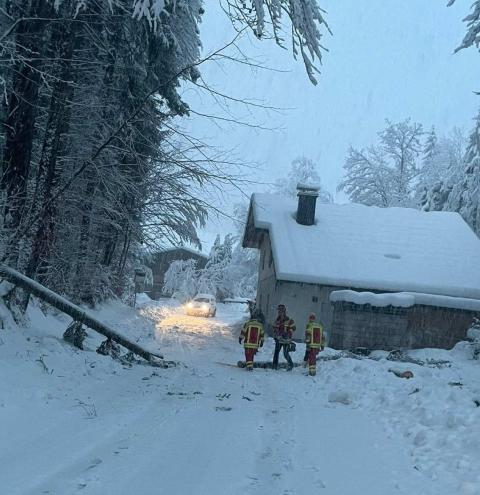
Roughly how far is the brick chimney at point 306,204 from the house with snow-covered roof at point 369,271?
6 centimetres

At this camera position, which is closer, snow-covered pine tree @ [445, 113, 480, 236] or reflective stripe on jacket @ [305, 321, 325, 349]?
reflective stripe on jacket @ [305, 321, 325, 349]

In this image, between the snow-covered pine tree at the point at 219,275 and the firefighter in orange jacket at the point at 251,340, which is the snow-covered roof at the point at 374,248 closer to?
the firefighter in orange jacket at the point at 251,340

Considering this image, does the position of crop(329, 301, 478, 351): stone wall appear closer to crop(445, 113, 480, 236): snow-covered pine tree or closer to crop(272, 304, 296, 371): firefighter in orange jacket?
crop(272, 304, 296, 371): firefighter in orange jacket

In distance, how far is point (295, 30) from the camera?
210 inches

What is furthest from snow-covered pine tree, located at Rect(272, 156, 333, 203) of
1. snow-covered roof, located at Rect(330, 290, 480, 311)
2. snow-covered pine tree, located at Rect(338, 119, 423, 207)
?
snow-covered roof, located at Rect(330, 290, 480, 311)

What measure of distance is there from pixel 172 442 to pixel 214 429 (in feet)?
2.92

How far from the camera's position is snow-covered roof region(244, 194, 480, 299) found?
22.7 m

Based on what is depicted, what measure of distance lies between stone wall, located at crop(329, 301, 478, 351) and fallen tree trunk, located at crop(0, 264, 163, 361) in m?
9.79

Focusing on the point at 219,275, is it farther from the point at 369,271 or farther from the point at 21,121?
the point at 21,121

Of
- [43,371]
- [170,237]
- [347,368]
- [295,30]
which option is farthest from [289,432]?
[170,237]

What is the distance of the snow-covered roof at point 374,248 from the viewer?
2267 cm

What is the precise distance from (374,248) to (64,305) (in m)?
18.7

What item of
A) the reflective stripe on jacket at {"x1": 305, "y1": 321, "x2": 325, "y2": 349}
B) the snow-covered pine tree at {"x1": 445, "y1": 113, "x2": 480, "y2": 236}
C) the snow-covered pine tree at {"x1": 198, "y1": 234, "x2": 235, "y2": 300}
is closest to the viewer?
the reflective stripe on jacket at {"x1": 305, "y1": 321, "x2": 325, "y2": 349}

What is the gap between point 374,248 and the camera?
25.8m
